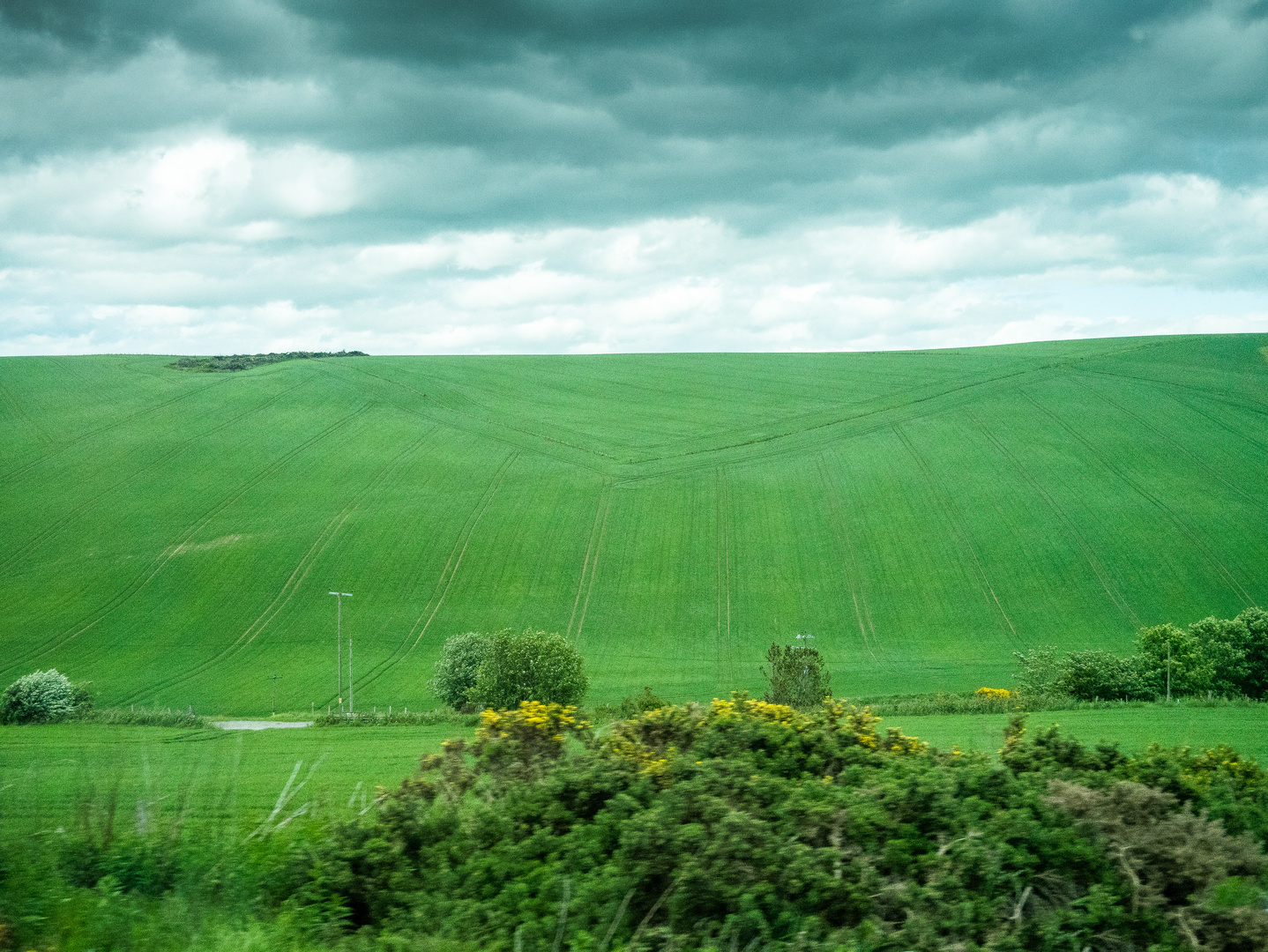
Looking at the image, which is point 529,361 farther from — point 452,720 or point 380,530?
point 452,720

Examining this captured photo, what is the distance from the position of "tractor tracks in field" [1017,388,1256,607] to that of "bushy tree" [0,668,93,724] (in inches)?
2511

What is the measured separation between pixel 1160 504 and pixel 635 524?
38.3 meters

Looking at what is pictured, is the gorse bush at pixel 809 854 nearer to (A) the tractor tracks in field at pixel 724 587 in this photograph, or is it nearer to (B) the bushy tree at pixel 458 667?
(B) the bushy tree at pixel 458 667

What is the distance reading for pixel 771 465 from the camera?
249 feet

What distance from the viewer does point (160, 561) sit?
212 feet

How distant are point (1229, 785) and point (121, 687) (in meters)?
55.3

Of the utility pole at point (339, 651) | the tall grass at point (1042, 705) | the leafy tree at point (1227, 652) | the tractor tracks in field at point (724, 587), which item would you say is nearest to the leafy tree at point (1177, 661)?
the leafy tree at point (1227, 652)

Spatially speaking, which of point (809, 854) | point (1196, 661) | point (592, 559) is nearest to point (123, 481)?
point (592, 559)

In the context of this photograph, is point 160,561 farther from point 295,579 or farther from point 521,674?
point 521,674

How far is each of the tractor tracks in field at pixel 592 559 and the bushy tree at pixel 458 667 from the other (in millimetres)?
10402

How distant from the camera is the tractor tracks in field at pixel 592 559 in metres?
58.1

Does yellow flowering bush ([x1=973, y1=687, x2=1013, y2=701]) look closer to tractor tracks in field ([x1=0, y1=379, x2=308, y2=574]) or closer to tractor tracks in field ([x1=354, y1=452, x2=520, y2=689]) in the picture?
tractor tracks in field ([x1=354, y1=452, x2=520, y2=689])

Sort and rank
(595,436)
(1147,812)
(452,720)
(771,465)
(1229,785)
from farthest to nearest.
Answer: (595,436) → (771,465) → (452,720) → (1229,785) → (1147,812)

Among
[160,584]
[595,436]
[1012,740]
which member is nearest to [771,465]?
[595,436]
